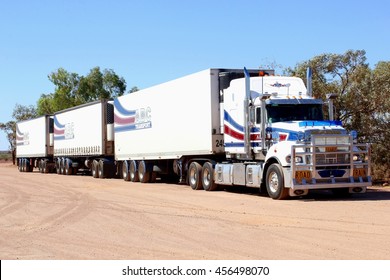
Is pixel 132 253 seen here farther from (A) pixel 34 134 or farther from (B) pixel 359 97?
(A) pixel 34 134

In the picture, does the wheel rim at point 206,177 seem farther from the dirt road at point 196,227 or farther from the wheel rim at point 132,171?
the wheel rim at point 132,171

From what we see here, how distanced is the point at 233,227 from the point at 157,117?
14.4 metres

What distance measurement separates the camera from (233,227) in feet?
38.9

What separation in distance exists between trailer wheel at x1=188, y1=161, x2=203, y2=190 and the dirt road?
125 inches

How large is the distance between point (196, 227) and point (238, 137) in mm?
7908

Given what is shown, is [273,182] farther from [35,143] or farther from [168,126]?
[35,143]

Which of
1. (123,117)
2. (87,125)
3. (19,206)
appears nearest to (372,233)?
(19,206)

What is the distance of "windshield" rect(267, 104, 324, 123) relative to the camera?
18.1m

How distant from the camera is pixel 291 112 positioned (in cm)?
1828

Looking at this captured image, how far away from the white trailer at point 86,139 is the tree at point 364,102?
11.7 metres

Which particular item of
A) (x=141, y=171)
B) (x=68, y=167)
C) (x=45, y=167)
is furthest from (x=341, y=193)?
(x=45, y=167)
